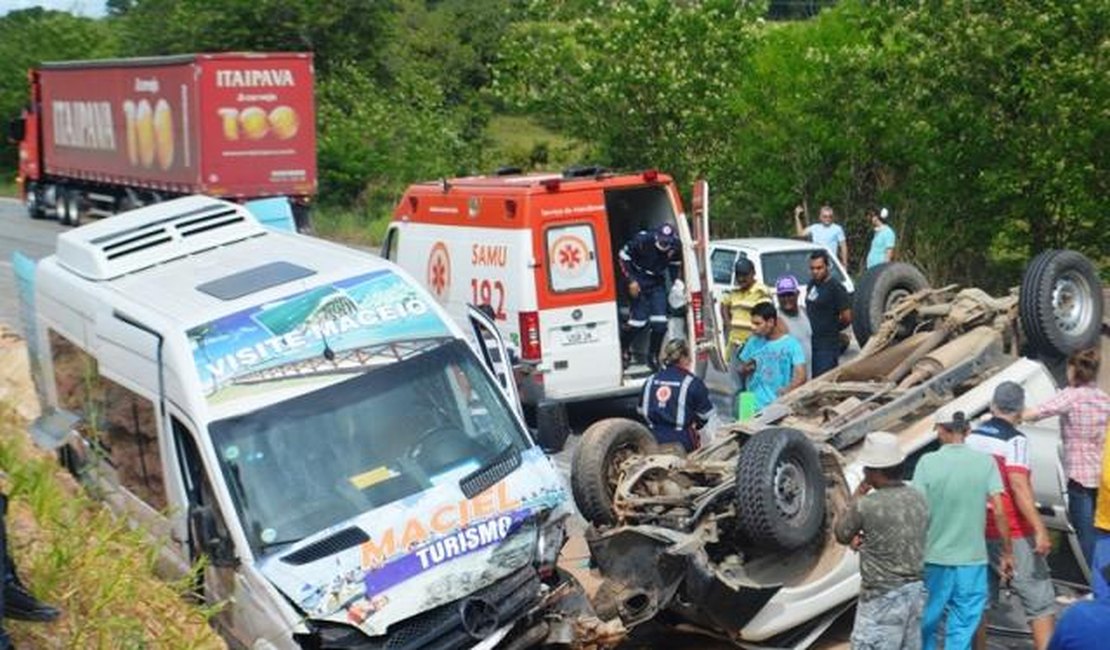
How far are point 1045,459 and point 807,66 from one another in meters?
16.2

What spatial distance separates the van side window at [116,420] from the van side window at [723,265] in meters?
9.73

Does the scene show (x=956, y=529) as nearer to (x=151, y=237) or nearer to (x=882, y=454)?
(x=882, y=454)

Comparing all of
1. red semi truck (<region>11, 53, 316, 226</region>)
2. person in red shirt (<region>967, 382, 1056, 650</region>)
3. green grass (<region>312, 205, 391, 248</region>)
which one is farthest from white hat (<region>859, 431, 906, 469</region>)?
green grass (<region>312, 205, 391, 248</region>)

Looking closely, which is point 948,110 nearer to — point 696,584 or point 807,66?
point 807,66

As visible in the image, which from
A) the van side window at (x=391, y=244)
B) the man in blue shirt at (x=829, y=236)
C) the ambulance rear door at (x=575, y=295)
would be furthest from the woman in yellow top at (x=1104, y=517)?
the man in blue shirt at (x=829, y=236)

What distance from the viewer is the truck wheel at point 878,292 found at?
12.1 metres

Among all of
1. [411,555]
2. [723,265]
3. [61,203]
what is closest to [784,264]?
[723,265]

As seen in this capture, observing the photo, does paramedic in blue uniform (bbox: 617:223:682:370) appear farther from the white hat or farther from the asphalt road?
the white hat

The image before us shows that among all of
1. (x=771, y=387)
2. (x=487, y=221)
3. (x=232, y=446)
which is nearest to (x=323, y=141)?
(x=487, y=221)

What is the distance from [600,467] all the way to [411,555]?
2103mm

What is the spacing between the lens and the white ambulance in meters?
13.4

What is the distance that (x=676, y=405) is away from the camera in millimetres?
9930

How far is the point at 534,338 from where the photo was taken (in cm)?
1343

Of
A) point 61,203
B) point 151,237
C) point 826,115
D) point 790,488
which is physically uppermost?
point 826,115
